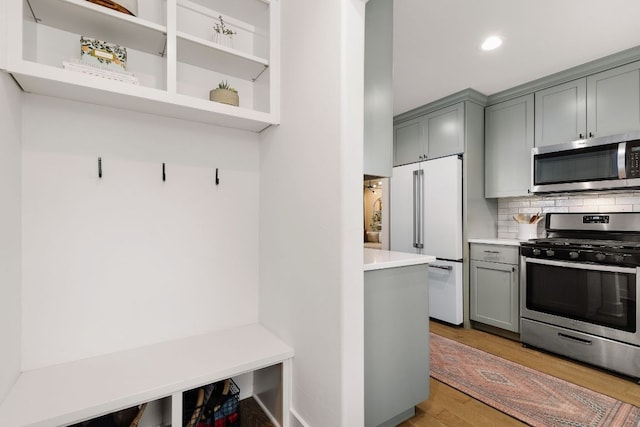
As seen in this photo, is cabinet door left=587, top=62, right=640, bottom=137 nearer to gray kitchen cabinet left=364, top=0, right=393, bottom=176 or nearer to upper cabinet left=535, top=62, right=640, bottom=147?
upper cabinet left=535, top=62, right=640, bottom=147

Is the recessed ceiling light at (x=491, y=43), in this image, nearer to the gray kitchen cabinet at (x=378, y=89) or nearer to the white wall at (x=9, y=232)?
the gray kitchen cabinet at (x=378, y=89)

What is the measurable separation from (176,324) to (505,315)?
293 cm

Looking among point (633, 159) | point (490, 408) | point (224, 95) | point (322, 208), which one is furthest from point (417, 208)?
point (224, 95)

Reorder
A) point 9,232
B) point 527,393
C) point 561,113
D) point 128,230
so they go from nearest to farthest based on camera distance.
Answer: point 9,232, point 128,230, point 527,393, point 561,113

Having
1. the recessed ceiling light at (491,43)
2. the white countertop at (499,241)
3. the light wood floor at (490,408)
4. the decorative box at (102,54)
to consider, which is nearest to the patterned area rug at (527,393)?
the light wood floor at (490,408)

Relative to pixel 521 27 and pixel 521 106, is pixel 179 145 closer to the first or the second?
pixel 521 27

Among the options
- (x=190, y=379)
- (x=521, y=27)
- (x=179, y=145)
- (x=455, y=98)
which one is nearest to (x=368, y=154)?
(x=179, y=145)

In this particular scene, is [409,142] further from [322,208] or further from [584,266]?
[322,208]

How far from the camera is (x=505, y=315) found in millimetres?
3012

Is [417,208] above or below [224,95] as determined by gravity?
below

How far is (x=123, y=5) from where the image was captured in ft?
4.72

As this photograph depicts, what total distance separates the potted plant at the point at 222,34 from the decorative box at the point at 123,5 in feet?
1.32

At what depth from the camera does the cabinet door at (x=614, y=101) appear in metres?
2.47

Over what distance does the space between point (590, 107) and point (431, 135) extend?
142 cm
